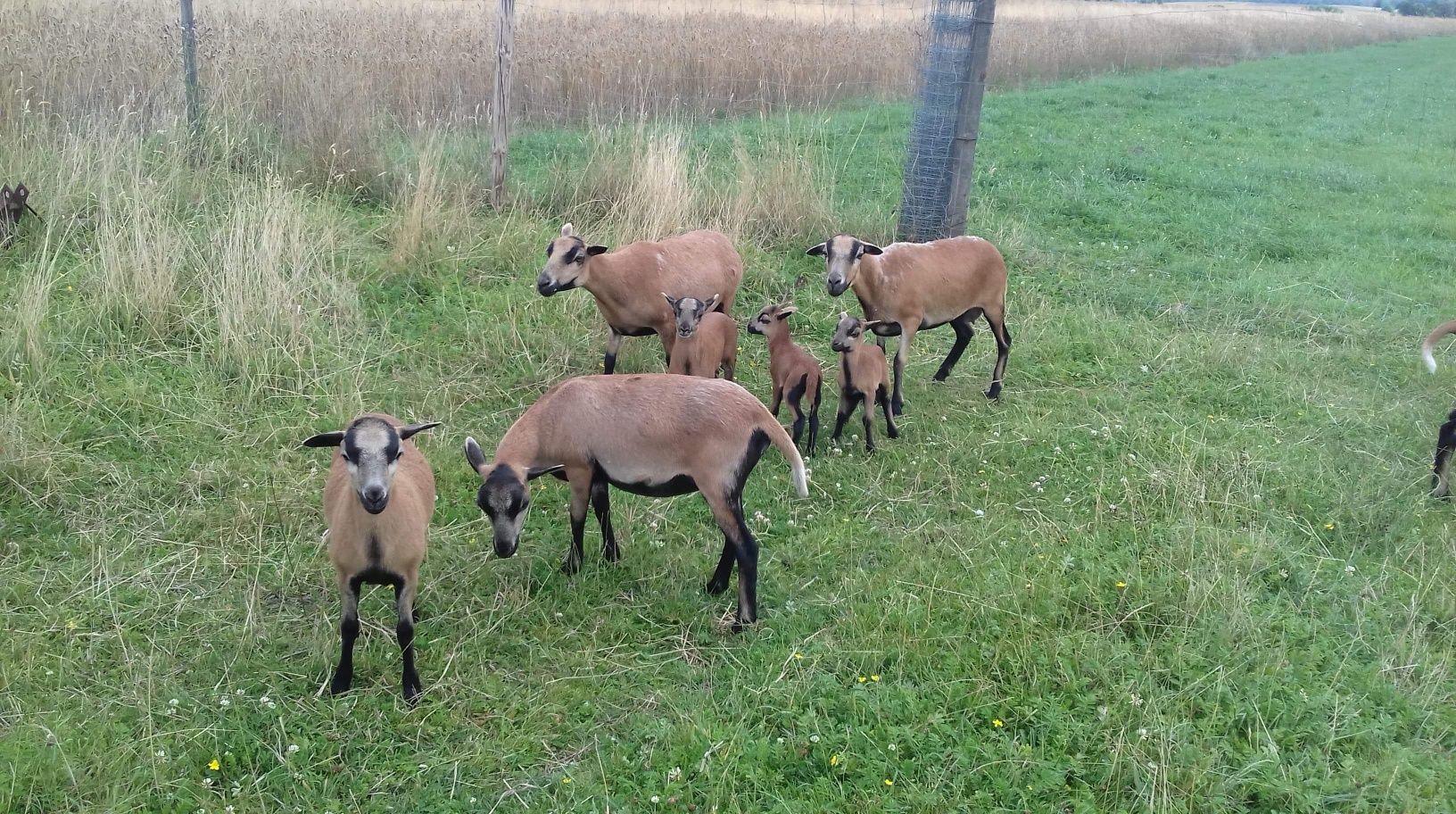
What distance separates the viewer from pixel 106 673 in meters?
4.17

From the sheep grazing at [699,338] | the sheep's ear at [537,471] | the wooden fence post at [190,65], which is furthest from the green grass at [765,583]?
the wooden fence post at [190,65]

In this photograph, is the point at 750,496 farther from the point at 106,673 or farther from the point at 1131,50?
the point at 1131,50

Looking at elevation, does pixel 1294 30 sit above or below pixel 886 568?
above

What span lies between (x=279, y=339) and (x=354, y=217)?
230cm

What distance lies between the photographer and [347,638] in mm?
4137

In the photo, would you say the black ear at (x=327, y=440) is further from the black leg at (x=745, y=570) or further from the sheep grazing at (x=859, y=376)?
the sheep grazing at (x=859, y=376)

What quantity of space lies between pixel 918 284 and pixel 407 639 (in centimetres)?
423

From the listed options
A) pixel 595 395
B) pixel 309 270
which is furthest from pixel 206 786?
pixel 309 270

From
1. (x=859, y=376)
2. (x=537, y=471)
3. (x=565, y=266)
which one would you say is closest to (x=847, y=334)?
(x=859, y=376)

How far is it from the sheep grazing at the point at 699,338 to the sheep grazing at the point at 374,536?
2439mm

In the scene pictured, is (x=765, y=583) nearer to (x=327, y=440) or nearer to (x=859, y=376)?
(x=859, y=376)

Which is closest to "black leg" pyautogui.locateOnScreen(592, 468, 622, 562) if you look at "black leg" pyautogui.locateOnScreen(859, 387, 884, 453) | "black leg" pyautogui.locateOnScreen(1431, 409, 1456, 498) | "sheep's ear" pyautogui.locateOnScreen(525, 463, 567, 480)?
"sheep's ear" pyautogui.locateOnScreen(525, 463, 567, 480)

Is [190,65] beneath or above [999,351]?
above

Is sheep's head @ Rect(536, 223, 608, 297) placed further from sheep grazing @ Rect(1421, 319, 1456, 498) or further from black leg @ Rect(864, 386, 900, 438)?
sheep grazing @ Rect(1421, 319, 1456, 498)
